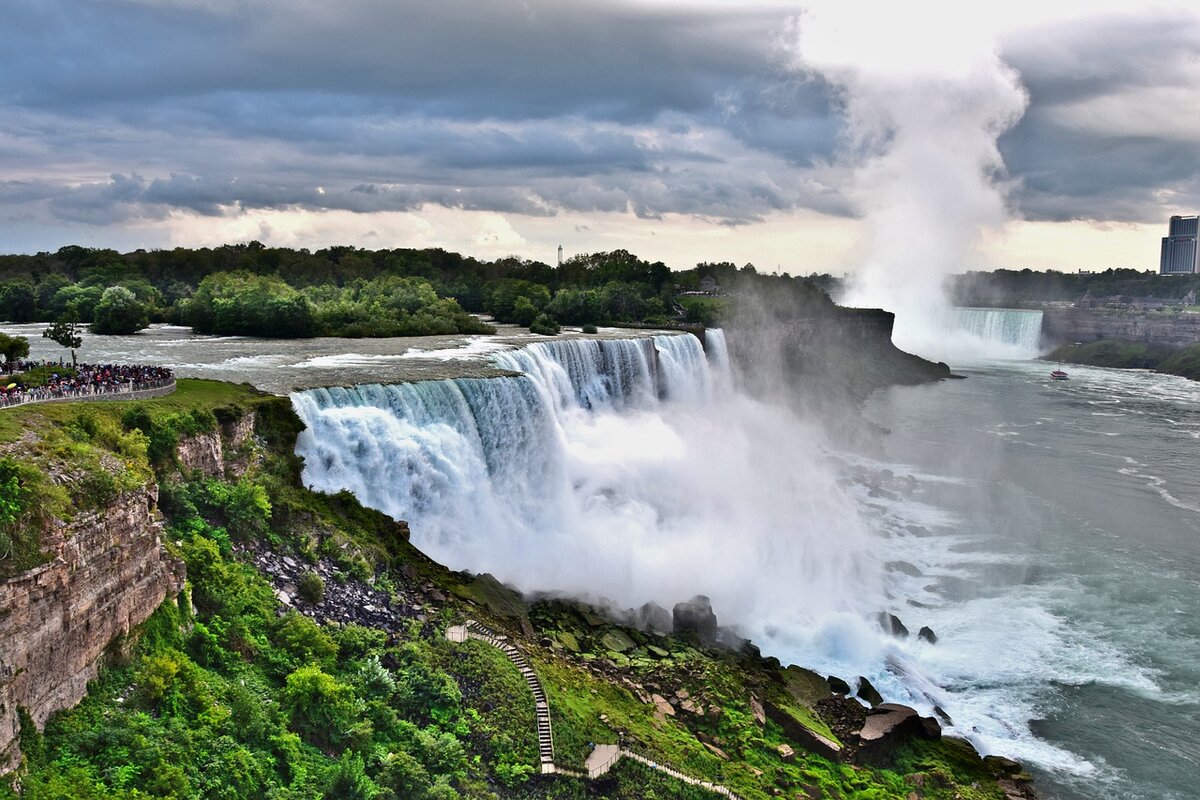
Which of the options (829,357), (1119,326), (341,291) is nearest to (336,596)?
(341,291)

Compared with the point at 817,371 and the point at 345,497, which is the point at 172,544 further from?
the point at 817,371

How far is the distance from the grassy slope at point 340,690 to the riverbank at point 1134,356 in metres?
75.8

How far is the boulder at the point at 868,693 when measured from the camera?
19328 mm

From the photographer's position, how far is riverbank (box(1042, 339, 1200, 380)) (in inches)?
3142

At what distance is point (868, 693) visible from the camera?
19484mm

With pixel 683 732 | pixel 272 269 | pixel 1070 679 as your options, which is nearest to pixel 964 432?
pixel 1070 679

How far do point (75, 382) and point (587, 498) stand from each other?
14.6m

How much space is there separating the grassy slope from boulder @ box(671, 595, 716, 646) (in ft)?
2.41

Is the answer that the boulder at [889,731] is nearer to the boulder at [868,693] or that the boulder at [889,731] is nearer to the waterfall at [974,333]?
the boulder at [868,693]

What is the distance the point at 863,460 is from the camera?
4231cm

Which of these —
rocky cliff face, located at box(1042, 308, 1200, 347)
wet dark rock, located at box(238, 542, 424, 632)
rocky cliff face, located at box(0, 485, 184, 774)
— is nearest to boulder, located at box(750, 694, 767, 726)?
wet dark rock, located at box(238, 542, 424, 632)

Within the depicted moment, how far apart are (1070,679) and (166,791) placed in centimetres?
1879

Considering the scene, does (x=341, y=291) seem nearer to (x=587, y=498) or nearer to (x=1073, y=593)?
(x=587, y=498)

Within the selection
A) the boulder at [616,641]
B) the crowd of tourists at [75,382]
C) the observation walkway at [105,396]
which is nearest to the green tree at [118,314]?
the crowd of tourists at [75,382]
